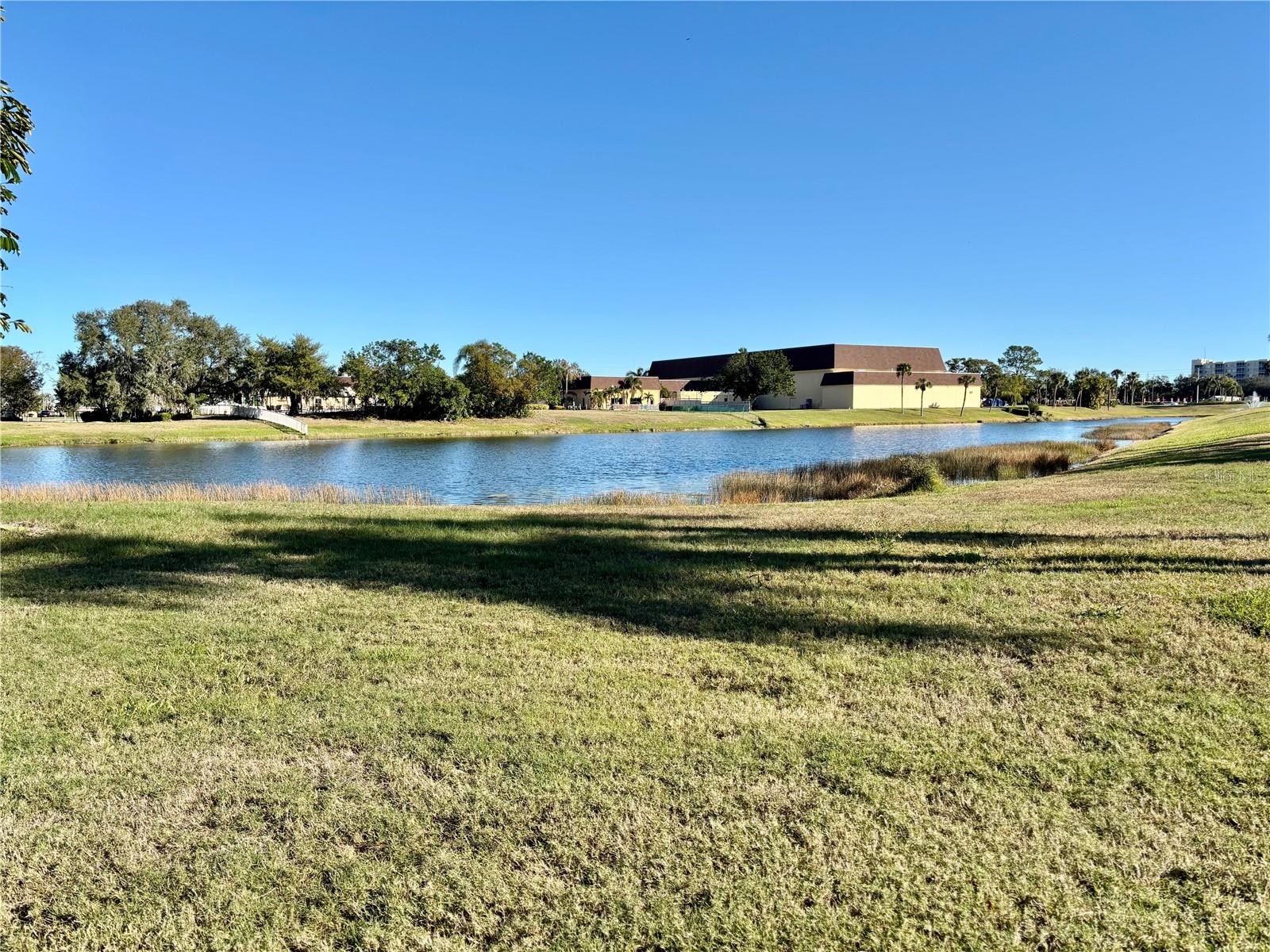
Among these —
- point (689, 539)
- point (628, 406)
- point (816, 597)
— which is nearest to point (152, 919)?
point (816, 597)

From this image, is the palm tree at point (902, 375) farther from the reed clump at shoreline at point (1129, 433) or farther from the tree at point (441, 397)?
the tree at point (441, 397)

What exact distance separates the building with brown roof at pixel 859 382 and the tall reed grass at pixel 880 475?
95268 millimetres

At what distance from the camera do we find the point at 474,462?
40.8m

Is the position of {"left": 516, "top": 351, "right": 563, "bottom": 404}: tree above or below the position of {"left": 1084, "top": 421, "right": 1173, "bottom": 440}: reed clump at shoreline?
above

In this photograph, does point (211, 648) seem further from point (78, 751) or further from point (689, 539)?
point (689, 539)

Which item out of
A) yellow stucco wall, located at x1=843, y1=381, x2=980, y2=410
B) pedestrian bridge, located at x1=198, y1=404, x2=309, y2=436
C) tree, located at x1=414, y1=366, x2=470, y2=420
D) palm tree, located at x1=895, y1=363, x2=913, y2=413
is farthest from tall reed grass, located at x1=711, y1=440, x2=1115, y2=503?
yellow stucco wall, located at x1=843, y1=381, x2=980, y2=410

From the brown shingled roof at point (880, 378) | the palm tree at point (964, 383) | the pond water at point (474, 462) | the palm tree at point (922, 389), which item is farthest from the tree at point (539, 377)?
the palm tree at point (964, 383)

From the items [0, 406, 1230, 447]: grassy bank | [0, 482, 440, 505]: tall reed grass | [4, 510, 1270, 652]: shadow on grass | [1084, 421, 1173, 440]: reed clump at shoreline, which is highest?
[0, 406, 1230, 447]: grassy bank

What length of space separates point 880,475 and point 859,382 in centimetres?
10932

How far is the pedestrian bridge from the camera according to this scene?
65375mm

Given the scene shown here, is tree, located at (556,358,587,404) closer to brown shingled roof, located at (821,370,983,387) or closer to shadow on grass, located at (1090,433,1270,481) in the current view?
brown shingled roof, located at (821,370,983,387)

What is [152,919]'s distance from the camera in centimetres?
290

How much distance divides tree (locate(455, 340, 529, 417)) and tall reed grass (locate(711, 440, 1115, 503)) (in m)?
57.7

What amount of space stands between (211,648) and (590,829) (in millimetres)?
4002
